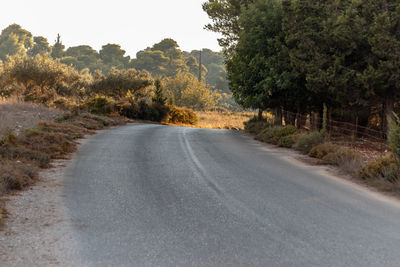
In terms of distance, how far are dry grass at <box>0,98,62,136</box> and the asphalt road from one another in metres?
5.34

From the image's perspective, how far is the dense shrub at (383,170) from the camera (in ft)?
32.6

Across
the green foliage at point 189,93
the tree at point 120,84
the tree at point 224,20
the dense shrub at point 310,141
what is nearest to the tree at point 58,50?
the green foliage at point 189,93

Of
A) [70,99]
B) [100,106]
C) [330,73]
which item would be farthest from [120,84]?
[330,73]

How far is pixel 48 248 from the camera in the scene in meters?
5.37

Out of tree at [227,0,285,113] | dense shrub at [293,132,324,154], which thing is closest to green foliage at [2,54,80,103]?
tree at [227,0,285,113]

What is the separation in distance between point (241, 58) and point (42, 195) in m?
16.7

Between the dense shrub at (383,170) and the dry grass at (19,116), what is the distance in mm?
11456

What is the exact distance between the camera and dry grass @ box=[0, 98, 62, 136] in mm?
15891

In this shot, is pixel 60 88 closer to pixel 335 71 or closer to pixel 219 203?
pixel 335 71

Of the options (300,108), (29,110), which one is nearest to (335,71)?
(300,108)

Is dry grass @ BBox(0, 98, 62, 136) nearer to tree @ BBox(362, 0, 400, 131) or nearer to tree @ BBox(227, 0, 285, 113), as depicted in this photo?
tree @ BBox(227, 0, 285, 113)

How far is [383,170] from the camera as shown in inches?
407

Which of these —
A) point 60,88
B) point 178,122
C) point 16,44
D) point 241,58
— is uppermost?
point 16,44

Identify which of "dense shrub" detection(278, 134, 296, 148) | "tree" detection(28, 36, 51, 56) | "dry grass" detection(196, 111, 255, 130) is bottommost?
"dry grass" detection(196, 111, 255, 130)
